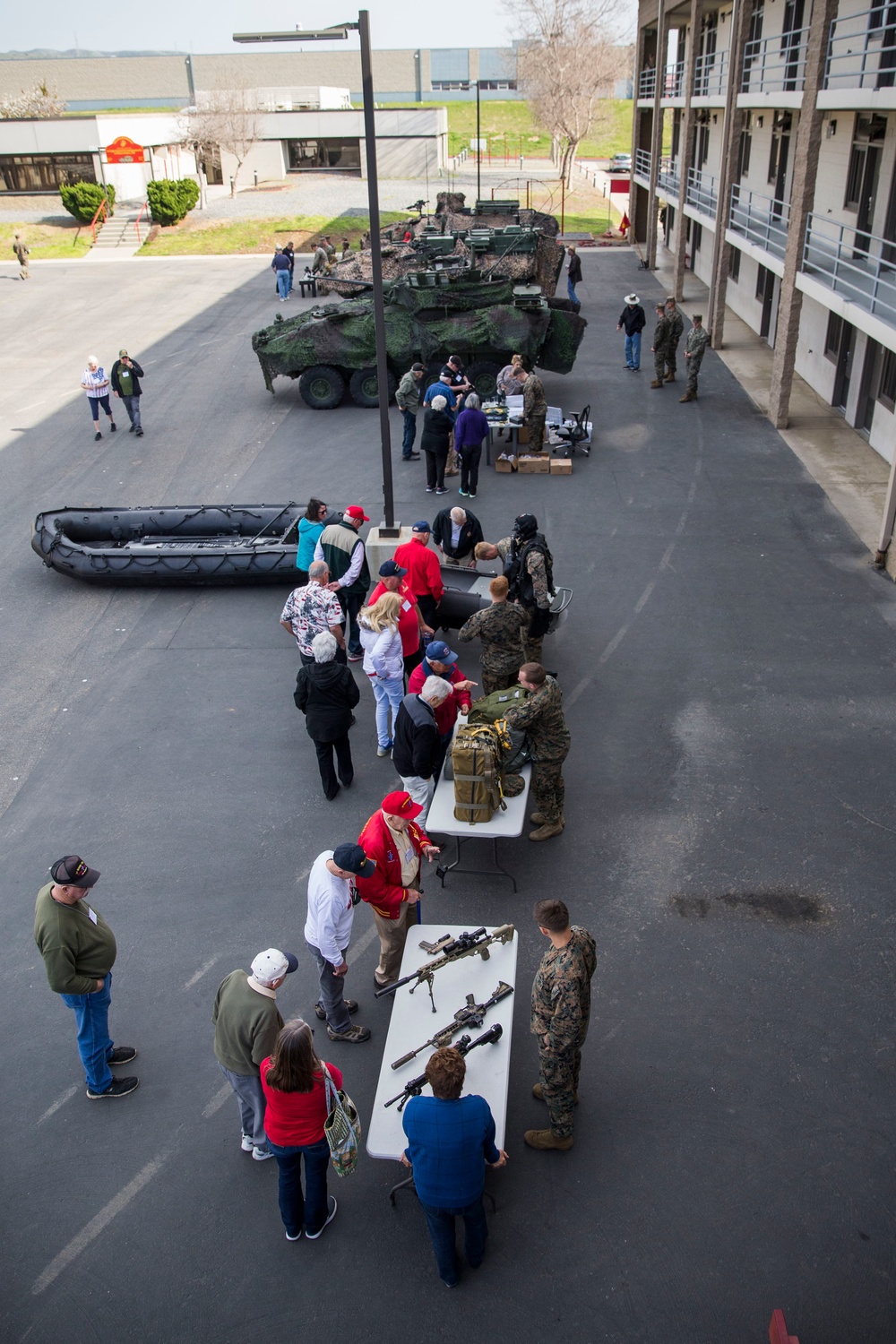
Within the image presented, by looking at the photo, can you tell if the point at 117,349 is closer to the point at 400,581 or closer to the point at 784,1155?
the point at 400,581

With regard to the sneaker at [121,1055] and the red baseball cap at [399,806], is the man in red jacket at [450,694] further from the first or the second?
the sneaker at [121,1055]

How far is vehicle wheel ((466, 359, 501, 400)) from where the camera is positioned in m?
17.6

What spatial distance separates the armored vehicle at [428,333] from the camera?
56.9 ft

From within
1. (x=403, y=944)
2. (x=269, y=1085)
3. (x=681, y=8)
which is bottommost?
(x=403, y=944)

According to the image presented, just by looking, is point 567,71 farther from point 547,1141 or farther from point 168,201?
point 547,1141

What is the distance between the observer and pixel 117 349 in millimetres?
22531

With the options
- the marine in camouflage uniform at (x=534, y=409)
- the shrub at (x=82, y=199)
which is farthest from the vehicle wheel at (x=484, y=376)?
the shrub at (x=82, y=199)

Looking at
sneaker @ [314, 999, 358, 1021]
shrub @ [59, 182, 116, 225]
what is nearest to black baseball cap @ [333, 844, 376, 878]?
sneaker @ [314, 999, 358, 1021]

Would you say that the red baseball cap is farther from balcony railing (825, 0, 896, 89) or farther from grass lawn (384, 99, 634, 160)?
grass lawn (384, 99, 634, 160)

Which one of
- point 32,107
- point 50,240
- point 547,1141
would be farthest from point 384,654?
point 32,107

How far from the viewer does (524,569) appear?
874 cm

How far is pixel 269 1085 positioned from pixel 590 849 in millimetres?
3545

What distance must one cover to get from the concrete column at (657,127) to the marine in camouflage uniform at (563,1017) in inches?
1129

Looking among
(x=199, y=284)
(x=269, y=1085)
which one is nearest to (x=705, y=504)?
(x=269, y=1085)
